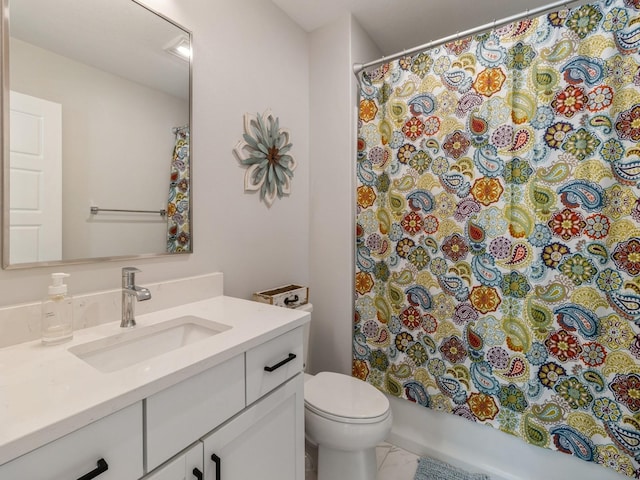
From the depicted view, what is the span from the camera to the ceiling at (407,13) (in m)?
1.67

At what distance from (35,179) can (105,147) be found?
0.22 meters

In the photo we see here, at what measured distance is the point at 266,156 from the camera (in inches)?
62.8

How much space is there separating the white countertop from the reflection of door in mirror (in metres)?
0.27

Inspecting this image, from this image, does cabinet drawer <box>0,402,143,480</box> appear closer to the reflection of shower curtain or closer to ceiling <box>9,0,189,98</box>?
the reflection of shower curtain

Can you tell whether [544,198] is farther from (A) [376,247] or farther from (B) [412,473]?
(B) [412,473]

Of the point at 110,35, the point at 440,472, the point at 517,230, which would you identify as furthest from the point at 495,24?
the point at 440,472

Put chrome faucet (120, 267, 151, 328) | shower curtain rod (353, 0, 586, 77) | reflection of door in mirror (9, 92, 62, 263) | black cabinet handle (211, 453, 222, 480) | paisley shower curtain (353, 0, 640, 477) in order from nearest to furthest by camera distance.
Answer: black cabinet handle (211, 453, 222, 480) < reflection of door in mirror (9, 92, 62, 263) < chrome faucet (120, 267, 151, 328) < paisley shower curtain (353, 0, 640, 477) < shower curtain rod (353, 0, 586, 77)

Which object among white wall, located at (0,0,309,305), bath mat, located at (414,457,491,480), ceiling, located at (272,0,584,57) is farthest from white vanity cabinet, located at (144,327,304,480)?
ceiling, located at (272,0,584,57)

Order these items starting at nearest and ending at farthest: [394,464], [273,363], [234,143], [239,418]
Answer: [239,418] → [273,363] → [234,143] → [394,464]

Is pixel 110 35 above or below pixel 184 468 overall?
above

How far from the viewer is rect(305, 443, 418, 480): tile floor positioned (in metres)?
1.47

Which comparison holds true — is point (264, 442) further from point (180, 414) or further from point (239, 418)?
point (180, 414)

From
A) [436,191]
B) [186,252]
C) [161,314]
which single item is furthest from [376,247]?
[161,314]

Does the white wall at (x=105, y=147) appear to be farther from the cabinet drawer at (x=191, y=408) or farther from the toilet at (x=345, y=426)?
the toilet at (x=345, y=426)
